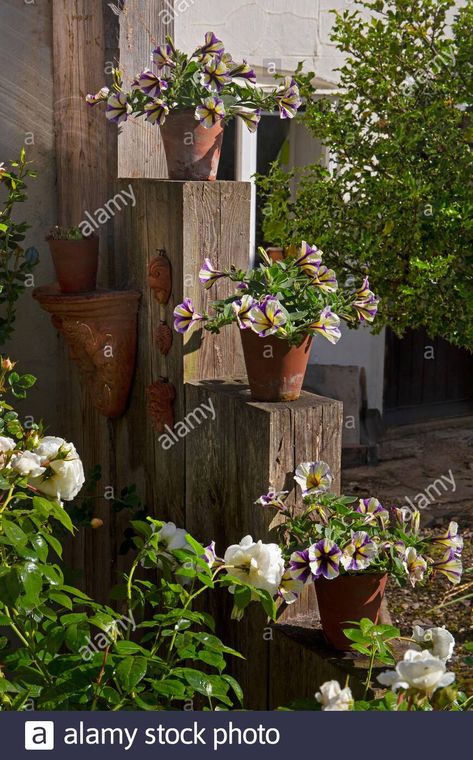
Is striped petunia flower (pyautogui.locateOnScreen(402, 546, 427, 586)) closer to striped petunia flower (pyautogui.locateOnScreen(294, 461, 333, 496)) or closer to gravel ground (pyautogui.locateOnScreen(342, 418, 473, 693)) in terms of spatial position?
striped petunia flower (pyautogui.locateOnScreen(294, 461, 333, 496))

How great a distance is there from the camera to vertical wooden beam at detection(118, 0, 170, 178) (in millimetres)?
3371

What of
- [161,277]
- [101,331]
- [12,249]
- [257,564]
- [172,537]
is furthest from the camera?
[12,249]

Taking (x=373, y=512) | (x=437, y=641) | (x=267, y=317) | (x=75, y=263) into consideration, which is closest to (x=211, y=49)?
(x=75, y=263)

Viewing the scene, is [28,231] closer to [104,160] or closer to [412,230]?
[104,160]

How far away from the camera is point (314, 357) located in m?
7.31

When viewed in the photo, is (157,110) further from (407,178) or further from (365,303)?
(407,178)

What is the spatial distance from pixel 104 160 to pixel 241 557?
5.44 feet

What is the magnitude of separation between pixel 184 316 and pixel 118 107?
2.41 ft

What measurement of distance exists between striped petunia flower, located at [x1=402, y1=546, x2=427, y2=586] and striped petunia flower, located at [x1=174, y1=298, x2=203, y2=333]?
0.90m

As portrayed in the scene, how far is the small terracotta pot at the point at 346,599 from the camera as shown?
104 inches

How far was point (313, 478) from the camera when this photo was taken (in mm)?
2695

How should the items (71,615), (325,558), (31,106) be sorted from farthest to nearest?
(31,106), (325,558), (71,615)

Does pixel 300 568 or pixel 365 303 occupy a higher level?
pixel 365 303

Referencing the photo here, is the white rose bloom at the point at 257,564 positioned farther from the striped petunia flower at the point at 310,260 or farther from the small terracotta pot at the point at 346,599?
the striped petunia flower at the point at 310,260
